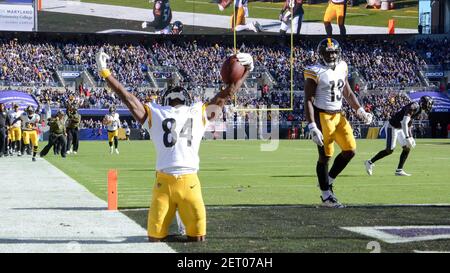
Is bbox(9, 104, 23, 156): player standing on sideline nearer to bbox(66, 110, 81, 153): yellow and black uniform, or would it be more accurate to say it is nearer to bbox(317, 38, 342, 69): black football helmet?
bbox(66, 110, 81, 153): yellow and black uniform

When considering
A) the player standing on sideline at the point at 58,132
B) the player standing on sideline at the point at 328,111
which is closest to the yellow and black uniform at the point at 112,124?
the player standing on sideline at the point at 58,132

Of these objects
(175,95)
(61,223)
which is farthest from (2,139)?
(175,95)

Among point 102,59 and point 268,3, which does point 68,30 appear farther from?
point 102,59

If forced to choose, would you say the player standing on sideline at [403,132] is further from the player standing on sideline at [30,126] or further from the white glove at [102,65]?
the player standing on sideline at [30,126]

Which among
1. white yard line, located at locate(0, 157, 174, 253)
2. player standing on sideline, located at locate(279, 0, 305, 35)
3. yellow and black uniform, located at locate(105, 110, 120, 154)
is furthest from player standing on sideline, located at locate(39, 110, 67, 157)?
player standing on sideline, located at locate(279, 0, 305, 35)

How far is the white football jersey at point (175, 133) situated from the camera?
7.61 m

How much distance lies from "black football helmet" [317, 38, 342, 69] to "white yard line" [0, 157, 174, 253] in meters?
3.23

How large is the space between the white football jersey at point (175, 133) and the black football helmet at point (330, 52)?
12.0 feet

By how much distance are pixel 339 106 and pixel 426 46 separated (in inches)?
2040

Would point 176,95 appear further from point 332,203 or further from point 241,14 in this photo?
point 241,14

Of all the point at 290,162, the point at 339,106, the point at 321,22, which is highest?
the point at 321,22

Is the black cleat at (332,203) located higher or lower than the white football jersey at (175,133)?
lower
